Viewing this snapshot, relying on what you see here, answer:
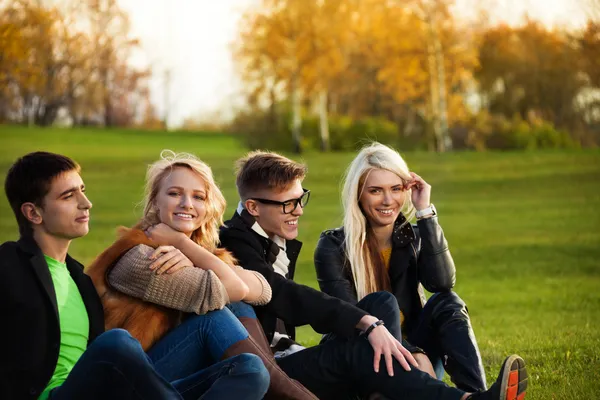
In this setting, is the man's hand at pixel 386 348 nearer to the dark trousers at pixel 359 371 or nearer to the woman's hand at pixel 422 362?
the dark trousers at pixel 359 371

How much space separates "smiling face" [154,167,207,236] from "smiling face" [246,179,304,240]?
0.46 meters

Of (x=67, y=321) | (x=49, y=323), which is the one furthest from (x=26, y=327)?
(x=67, y=321)

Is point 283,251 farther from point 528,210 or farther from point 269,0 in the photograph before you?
point 269,0

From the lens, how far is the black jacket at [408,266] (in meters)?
4.88

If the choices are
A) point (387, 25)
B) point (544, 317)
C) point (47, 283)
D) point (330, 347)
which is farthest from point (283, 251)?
point (387, 25)

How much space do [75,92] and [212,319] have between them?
40.7 meters

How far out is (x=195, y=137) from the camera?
136 feet

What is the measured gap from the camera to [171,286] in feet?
12.6

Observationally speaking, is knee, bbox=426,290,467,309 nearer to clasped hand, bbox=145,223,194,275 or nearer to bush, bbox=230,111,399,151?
clasped hand, bbox=145,223,194,275

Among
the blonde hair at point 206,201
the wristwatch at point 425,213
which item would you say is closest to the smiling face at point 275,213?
the blonde hair at point 206,201

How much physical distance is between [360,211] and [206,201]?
112 centimetres

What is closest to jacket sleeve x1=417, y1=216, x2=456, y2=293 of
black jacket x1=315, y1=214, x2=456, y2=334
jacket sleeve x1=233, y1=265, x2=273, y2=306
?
black jacket x1=315, y1=214, x2=456, y2=334

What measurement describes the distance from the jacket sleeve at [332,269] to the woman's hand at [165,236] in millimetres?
1057

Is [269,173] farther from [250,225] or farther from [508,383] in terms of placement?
[508,383]
